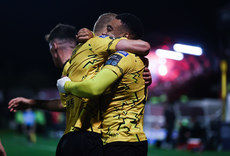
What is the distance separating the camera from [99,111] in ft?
10.3

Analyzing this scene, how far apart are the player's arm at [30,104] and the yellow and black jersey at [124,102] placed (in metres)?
1.01

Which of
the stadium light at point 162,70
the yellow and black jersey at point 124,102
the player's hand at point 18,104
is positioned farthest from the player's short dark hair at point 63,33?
the stadium light at point 162,70

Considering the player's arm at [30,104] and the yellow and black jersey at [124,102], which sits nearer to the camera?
the yellow and black jersey at [124,102]

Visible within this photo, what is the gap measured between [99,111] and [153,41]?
19.1 metres

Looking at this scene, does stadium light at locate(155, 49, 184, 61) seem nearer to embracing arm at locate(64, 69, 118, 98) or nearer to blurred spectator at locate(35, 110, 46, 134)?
Result: blurred spectator at locate(35, 110, 46, 134)

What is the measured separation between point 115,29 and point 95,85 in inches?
30.6

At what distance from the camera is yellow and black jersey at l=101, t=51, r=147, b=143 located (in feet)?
9.80

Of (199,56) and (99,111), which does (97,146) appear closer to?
(99,111)

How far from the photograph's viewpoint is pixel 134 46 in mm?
3150

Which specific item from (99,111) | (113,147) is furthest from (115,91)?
(113,147)

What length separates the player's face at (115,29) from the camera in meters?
3.34

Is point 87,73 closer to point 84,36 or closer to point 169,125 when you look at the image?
point 84,36

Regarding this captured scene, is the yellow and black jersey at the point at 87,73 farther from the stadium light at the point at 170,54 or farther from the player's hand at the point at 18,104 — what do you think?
the stadium light at the point at 170,54

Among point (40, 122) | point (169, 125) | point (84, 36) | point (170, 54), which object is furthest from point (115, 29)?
point (40, 122)
